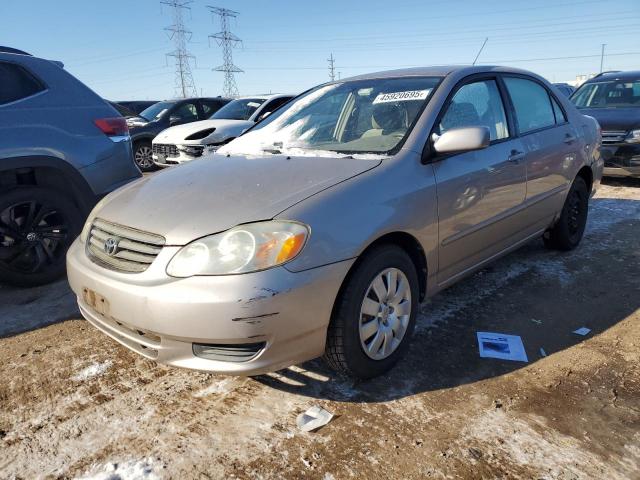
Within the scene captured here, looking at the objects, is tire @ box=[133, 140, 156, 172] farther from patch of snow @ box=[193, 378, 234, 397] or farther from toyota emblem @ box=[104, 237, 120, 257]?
Result: patch of snow @ box=[193, 378, 234, 397]

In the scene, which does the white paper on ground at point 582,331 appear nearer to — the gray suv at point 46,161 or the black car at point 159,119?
the gray suv at point 46,161

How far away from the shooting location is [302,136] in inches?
124

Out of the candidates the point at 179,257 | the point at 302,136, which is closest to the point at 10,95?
the point at 302,136

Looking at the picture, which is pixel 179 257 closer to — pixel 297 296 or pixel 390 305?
pixel 297 296

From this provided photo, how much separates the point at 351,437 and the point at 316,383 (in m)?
0.45

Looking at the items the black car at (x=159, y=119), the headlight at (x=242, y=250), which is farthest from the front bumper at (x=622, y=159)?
the black car at (x=159, y=119)


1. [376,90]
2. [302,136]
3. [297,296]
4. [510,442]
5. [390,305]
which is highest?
[376,90]

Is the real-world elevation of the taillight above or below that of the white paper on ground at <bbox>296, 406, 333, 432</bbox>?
above

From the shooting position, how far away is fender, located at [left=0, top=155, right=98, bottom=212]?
3500mm

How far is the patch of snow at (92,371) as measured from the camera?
256cm

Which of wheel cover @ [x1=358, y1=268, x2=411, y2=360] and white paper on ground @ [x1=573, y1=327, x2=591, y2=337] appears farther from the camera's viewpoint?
white paper on ground @ [x1=573, y1=327, x2=591, y2=337]

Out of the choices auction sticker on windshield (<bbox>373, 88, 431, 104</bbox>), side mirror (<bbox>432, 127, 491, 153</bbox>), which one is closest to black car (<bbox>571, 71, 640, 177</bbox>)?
auction sticker on windshield (<bbox>373, 88, 431, 104</bbox>)

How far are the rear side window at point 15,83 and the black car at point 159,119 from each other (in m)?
6.39

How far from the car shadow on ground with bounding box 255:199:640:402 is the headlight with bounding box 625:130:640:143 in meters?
2.66
